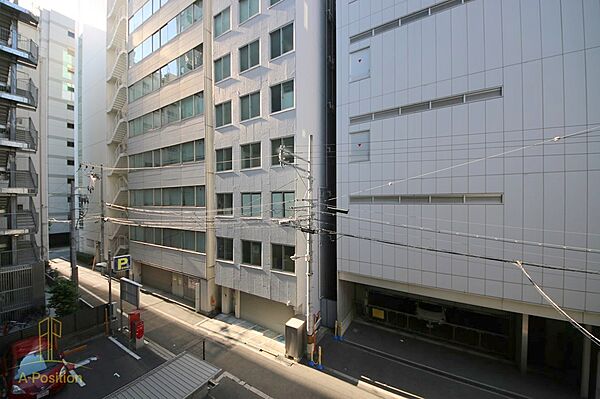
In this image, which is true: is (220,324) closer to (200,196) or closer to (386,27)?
(200,196)

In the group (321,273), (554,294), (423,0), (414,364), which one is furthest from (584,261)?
(423,0)

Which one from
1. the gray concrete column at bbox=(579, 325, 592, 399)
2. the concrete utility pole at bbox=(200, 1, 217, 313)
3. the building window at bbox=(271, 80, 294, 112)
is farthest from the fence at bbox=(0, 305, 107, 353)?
the gray concrete column at bbox=(579, 325, 592, 399)

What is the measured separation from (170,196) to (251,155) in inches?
335

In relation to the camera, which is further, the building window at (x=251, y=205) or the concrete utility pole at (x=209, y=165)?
the concrete utility pole at (x=209, y=165)

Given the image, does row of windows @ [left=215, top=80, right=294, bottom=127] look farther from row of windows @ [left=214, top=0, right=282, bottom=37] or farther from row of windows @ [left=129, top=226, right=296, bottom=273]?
row of windows @ [left=129, top=226, right=296, bottom=273]

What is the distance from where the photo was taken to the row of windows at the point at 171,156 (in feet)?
59.6

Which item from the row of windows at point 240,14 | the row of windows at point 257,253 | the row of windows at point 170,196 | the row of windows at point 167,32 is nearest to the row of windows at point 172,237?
the row of windows at point 257,253

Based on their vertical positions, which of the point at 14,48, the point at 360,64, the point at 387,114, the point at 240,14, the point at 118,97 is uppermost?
the point at 240,14

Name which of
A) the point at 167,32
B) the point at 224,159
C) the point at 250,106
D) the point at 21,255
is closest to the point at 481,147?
the point at 250,106

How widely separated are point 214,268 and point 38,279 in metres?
10.4

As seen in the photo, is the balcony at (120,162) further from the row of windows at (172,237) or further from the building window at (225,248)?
the building window at (225,248)

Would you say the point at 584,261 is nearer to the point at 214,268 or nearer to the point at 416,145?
the point at 416,145

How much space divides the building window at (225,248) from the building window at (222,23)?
13030 mm

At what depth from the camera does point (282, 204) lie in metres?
14.4
